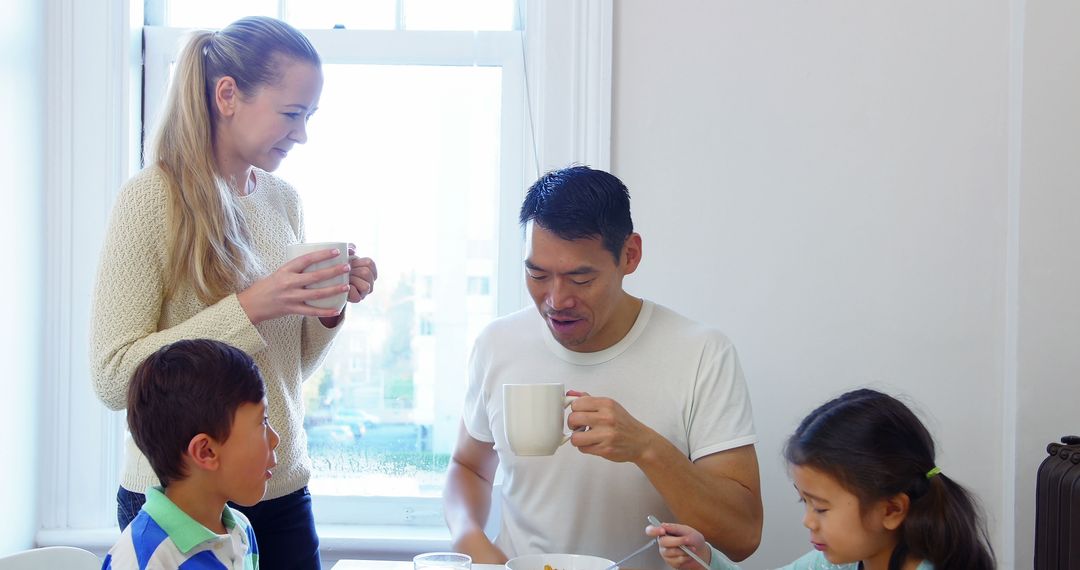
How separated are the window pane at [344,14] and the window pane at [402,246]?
121mm

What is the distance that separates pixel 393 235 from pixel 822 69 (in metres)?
1.08

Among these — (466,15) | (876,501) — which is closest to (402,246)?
(466,15)

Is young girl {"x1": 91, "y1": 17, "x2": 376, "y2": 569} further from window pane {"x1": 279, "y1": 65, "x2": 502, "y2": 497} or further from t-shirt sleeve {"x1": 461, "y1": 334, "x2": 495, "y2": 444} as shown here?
window pane {"x1": 279, "y1": 65, "x2": 502, "y2": 497}

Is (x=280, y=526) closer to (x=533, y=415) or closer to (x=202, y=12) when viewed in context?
(x=533, y=415)

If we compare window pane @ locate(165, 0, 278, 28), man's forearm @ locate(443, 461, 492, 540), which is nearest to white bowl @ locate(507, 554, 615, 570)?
Answer: man's forearm @ locate(443, 461, 492, 540)

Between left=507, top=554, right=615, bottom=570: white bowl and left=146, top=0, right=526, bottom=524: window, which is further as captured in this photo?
left=146, top=0, right=526, bottom=524: window

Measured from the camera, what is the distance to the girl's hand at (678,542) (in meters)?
1.32

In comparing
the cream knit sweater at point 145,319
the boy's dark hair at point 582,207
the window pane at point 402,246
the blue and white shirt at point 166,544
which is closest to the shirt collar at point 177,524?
the blue and white shirt at point 166,544

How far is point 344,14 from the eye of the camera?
94.4 inches

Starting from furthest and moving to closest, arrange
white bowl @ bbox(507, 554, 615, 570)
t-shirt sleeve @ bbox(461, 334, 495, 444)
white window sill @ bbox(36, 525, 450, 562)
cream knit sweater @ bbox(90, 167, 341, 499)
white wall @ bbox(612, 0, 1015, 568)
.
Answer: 1. white window sill @ bbox(36, 525, 450, 562)
2. white wall @ bbox(612, 0, 1015, 568)
3. t-shirt sleeve @ bbox(461, 334, 495, 444)
4. cream knit sweater @ bbox(90, 167, 341, 499)
5. white bowl @ bbox(507, 554, 615, 570)

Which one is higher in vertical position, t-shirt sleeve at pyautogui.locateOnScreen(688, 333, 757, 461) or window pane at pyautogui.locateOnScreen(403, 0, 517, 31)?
window pane at pyautogui.locateOnScreen(403, 0, 517, 31)

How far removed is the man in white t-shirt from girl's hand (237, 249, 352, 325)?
35 cm

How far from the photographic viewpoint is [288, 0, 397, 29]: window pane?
2.39 meters

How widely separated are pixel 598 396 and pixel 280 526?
1.84 ft
